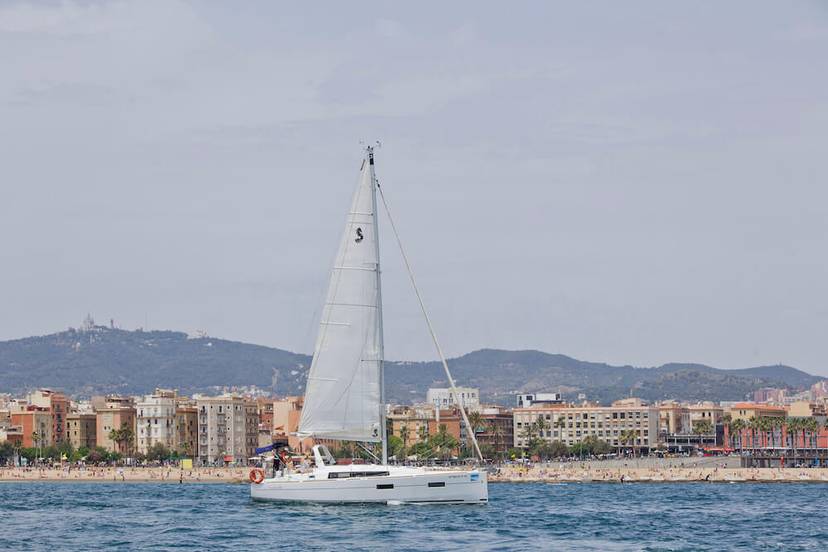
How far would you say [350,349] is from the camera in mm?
67000

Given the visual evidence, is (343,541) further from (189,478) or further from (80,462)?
(80,462)

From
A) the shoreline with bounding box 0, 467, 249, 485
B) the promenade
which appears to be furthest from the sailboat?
the shoreline with bounding box 0, 467, 249, 485

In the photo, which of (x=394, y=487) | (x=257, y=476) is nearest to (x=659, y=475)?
(x=257, y=476)

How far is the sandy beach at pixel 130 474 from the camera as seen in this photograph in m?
161

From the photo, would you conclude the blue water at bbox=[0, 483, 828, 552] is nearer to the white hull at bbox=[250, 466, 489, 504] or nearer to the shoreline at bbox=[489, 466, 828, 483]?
the white hull at bbox=[250, 466, 489, 504]

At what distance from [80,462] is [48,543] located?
148 metres

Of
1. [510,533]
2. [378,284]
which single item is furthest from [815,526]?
[378,284]

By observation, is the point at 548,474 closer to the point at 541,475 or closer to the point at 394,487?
the point at 541,475

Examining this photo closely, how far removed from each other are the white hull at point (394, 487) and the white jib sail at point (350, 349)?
2.21 metres

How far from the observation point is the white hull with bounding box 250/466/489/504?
211 ft

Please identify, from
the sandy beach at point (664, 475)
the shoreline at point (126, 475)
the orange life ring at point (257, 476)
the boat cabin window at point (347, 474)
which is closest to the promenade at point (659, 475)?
the sandy beach at point (664, 475)

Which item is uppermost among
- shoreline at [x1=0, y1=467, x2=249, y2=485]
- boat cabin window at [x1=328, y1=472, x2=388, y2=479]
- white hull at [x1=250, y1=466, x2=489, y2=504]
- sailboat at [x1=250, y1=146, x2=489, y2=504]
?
sailboat at [x1=250, y1=146, x2=489, y2=504]

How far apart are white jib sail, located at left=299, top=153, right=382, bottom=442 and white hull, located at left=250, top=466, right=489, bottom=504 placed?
221 centimetres

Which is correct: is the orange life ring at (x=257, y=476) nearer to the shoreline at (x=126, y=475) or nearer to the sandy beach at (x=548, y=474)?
the sandy beach at (x=548, y=474)
